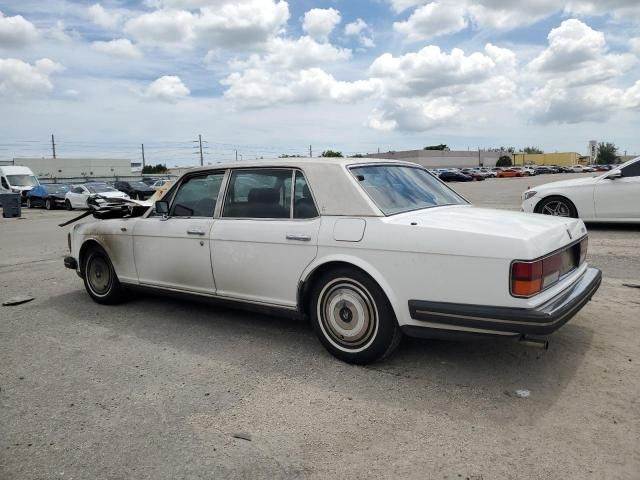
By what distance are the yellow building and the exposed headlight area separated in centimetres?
12311

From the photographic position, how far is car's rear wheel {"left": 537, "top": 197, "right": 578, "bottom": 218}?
34.0ft

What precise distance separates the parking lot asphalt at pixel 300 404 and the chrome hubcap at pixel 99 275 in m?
0.78

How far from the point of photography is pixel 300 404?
3363mm

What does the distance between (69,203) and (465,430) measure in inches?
1111

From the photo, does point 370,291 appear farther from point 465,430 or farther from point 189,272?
point 189,272

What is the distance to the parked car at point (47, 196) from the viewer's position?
28.2 meters

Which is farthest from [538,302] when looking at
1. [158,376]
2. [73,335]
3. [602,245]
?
[602,245]

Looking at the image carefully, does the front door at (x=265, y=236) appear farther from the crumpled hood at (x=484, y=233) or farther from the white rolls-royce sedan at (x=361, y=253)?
the crumpled hood at (x=484, y=233)

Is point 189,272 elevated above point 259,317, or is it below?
above

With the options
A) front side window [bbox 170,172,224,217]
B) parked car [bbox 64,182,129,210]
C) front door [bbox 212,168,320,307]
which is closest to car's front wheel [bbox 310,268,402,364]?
front door [bbox 212,168,320,307]

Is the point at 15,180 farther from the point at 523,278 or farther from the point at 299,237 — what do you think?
the point at 523,278

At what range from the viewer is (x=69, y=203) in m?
27.3

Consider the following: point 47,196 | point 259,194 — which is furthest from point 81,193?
point 259,194

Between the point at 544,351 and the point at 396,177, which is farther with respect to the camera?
the point at 396,177
